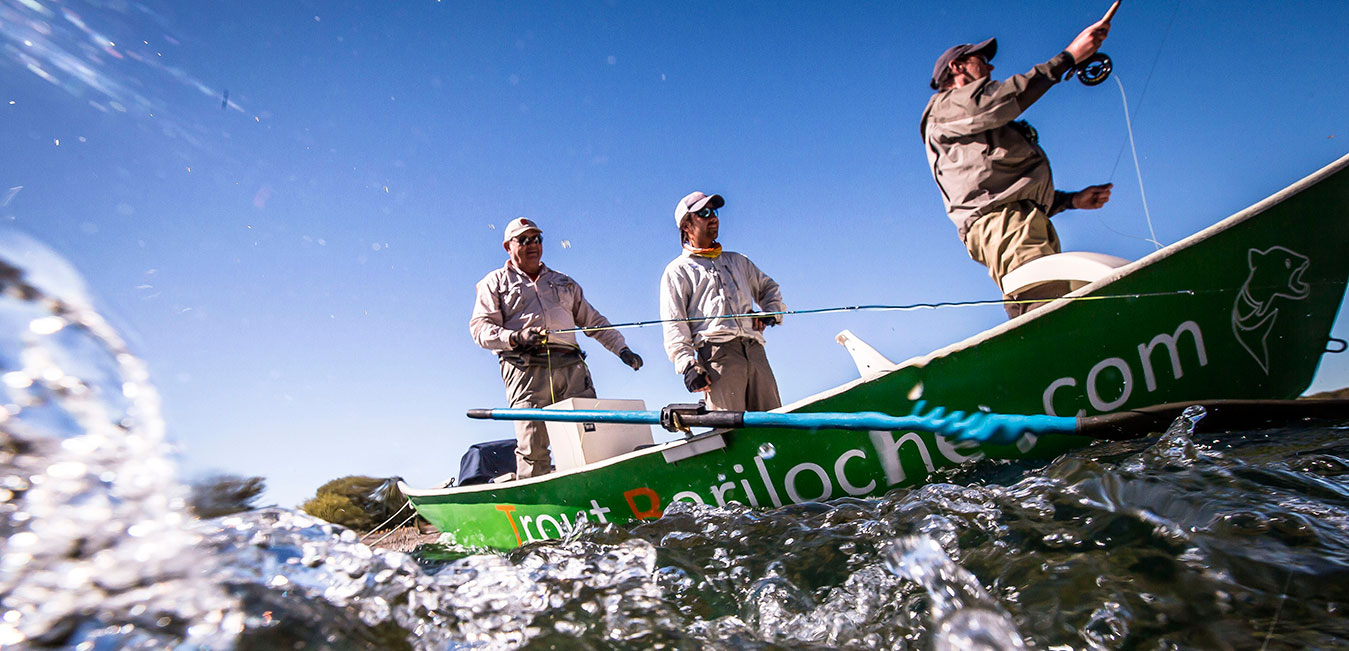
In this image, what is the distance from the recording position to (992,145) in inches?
127

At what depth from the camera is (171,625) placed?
1.06 metres

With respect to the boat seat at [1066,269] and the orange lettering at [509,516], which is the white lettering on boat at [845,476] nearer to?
the boat seat at [1066,269]

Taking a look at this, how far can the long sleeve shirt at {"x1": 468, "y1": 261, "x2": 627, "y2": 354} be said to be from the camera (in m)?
4.64

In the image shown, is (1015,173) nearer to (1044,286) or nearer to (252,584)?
(1044,286)

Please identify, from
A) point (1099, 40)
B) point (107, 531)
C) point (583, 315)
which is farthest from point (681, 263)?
point (107, 531)

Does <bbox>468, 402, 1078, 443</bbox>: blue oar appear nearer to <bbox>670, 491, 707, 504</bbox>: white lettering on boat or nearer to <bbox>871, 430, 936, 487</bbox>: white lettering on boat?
<bbox>871, 430, 936, 487</bbox>: white lettering on boat

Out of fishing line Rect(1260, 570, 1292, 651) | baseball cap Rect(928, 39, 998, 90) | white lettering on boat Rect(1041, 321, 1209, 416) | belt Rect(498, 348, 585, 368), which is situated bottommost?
fishing line Rect(1260, 570, 1292, 651)

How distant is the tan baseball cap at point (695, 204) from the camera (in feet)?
14.0

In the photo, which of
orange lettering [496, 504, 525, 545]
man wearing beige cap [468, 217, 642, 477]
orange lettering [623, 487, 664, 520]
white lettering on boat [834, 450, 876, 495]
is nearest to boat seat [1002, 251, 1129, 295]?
white lettering on boat [834, 450, 876, 495]

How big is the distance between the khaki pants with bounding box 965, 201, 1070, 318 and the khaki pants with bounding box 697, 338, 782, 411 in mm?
1453

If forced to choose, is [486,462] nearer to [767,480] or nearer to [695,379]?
[695,379]

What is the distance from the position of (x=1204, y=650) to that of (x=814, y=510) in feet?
5.70

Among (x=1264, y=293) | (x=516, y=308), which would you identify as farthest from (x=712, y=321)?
(x=1264, y=293)

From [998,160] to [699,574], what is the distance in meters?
2.60
